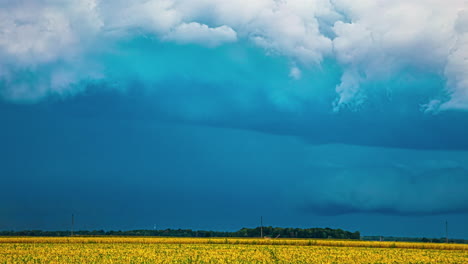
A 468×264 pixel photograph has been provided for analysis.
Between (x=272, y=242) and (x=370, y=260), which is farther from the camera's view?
(x=272, y=242)

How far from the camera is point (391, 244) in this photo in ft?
247

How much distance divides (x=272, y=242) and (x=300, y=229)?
47110mm

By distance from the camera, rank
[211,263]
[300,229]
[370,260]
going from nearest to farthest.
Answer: [211,263] → [370,260] → [300,229]

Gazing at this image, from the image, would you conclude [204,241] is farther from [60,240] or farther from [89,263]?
[89,263]

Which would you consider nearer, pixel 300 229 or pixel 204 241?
pixel 204 241

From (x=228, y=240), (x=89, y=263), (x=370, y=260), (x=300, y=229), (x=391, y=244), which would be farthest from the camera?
(x=300, y=229)

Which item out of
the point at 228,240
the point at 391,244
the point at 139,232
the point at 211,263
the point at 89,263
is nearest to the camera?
the point at 89,263

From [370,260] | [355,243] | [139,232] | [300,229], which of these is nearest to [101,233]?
[139,232]

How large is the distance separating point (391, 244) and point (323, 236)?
5155 cm

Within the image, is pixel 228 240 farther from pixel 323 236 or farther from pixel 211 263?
pixel 323 236

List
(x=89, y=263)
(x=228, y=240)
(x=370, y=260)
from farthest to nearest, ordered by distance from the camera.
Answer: (x=228, y=240) < (x=370, y=260) < (x=89, y=263)

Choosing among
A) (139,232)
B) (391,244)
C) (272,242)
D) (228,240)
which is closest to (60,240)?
(228,240)

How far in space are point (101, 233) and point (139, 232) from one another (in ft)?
37.4

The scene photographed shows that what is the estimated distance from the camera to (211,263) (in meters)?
37.2
